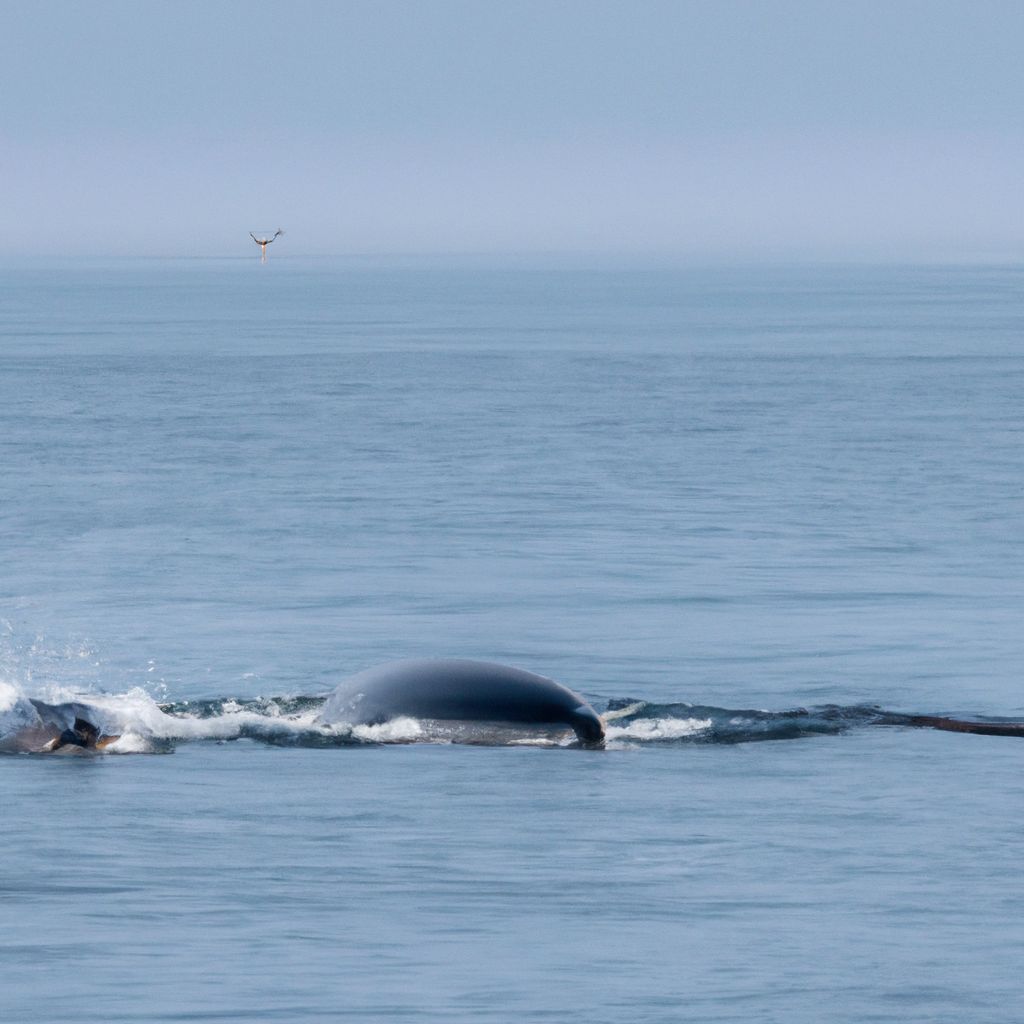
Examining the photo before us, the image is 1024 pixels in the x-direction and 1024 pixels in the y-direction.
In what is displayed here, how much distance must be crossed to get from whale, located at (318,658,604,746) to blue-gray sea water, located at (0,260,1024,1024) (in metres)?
0.31

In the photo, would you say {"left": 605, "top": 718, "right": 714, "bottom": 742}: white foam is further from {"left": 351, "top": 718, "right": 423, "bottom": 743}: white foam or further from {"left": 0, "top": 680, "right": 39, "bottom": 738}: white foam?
{"left": 0, "top": 680, "right": 39, "bottom": 738}: white foam

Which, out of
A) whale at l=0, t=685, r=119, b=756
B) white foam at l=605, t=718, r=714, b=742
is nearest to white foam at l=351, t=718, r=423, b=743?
white foam at l=605, t=718, r=714, b=742

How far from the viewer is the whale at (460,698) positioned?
64.4 ft

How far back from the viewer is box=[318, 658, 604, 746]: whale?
64.4ft

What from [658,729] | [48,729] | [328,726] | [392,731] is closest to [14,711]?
[48,729]

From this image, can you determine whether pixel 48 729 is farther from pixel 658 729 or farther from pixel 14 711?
pixel 658 729

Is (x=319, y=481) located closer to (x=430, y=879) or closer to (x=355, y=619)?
(x=355, y=619)

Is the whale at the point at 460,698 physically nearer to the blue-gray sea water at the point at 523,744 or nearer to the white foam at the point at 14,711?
the blue-gray sea water at the point at 523,744

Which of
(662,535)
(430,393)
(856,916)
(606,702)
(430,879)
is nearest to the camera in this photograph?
(856,916)

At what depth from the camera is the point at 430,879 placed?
14641 mm

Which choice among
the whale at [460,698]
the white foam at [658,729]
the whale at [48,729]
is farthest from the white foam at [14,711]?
Answer: the white foam at [658,729]

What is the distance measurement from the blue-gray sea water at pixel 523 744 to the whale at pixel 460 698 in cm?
31

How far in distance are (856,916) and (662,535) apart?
20451 millimetres

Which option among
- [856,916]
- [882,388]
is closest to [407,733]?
[856,916]
